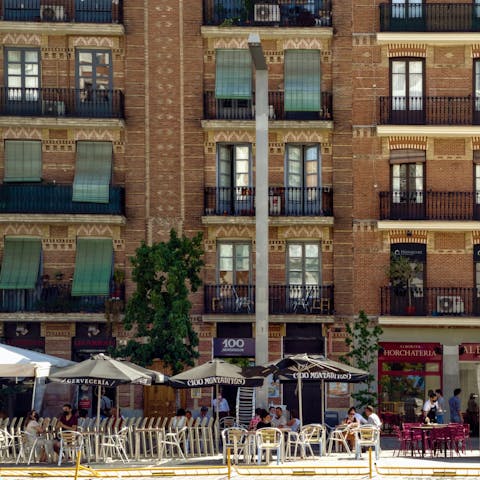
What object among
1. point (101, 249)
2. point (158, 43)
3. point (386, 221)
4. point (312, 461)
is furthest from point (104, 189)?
point (312, 461)

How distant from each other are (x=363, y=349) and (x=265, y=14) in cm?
1148

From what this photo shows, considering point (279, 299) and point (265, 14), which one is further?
point (265, 14)

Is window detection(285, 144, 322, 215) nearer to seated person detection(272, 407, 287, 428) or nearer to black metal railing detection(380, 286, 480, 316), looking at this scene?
black metal railing detection(380, 286, 480, 316)

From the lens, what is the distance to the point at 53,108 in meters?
50.9

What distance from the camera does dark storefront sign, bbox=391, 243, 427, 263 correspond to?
50.9m

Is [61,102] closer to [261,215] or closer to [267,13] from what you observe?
[267,13]

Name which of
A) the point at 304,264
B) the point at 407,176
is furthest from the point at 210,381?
the point at 407,176

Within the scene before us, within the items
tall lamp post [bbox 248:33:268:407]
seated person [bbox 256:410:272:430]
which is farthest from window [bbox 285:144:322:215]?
seated person [bbox 256:410:272:430]

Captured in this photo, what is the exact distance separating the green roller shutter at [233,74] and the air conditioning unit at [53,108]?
503cm

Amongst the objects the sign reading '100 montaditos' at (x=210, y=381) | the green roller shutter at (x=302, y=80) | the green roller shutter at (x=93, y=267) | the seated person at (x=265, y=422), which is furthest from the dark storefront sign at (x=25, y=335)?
the seated person at (x=265, y=422)

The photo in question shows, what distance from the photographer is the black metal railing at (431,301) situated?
5050 centimetres

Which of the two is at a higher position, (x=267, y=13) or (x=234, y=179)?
(x=267, y=13)

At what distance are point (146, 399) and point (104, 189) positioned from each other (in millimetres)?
6845

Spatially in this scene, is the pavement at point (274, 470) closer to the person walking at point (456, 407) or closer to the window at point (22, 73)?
the person walking at point (456, 407)
